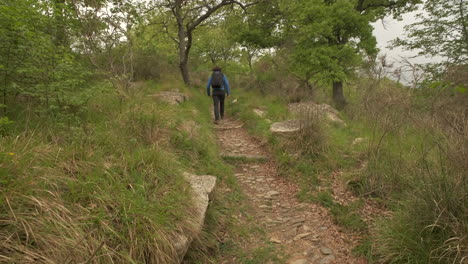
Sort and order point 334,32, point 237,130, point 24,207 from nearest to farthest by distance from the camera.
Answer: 1. point 24,207
2. point 237,130
3. point 334,32

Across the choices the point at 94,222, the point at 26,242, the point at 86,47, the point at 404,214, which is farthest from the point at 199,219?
the point at 86,47

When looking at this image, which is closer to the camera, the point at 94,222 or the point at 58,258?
the point at 58,258

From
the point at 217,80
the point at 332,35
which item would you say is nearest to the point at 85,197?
the point at 217,80

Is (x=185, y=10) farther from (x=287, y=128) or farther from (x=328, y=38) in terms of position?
(x=287, y=128)

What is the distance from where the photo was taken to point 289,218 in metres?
3.53

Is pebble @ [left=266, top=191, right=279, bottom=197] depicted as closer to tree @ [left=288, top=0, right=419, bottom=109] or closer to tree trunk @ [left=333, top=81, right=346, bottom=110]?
tree @ [left=288, top=0, right=419, bottom=109]

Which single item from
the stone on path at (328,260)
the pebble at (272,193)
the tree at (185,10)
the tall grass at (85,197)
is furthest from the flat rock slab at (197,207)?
the tree at (185,10)

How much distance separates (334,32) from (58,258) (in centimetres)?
1272

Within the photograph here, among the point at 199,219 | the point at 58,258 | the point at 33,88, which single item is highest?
the point at 33,88

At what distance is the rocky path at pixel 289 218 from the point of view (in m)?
2.77

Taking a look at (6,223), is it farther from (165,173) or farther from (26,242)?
(165,173)

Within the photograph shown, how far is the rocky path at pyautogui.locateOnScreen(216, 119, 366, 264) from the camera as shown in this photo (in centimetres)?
277

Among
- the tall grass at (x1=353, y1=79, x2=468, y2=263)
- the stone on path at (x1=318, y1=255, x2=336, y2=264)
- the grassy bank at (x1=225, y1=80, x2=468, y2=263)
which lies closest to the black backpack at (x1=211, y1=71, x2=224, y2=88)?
the grassy bank at (x1=225, y1=80, x2=468, y2=263)

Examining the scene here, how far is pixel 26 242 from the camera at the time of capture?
5.37 feet
